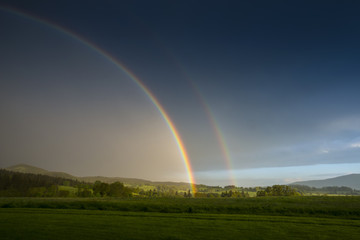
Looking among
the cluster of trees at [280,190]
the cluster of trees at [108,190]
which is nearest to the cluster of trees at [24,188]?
the cluster of trees at [108,190]

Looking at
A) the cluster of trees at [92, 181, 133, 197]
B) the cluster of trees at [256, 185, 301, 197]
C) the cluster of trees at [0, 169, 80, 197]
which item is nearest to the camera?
the cluster of trees at [92, 181, 133, 197]

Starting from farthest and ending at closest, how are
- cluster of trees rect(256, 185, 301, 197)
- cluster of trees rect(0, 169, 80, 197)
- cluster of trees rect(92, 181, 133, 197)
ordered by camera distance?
cluster of trees rect(256, 185, 301, 197)
cluster of trees rect(0, 169, 80, 197)
cluster of trees rect(92, 181, 133, 197)

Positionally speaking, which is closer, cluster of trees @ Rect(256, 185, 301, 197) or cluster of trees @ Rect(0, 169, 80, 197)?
cluster of trees @ Rect(0, 169, 80, 197)

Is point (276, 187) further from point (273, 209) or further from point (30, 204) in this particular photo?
point (30, 204)

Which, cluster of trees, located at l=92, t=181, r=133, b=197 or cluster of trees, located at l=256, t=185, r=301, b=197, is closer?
cluster of trees, located at l=92, t=181, r=133, b=197

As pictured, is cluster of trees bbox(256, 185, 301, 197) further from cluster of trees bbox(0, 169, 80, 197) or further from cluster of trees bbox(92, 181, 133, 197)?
cluster of trees bbox(0, 169, 80, 197)

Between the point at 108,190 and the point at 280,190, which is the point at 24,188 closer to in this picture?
the point at 108,190

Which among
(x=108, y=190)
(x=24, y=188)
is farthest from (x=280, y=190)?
(x=24, y=188)

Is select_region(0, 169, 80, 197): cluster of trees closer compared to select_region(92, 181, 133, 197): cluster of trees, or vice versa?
select_region(92, 181, 133, 197): cluster of trees

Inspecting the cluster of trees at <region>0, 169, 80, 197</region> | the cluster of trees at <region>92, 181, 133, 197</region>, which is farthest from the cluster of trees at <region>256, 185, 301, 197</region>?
the cluster of trees at <region>0, 169, 80, 197</region>

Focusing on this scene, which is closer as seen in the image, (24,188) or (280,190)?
(280,190)

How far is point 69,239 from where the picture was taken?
13.8 meters

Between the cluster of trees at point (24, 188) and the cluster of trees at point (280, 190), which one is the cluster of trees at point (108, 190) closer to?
the cluster of trees at point (24, 188)

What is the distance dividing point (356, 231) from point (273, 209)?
14.4 m
